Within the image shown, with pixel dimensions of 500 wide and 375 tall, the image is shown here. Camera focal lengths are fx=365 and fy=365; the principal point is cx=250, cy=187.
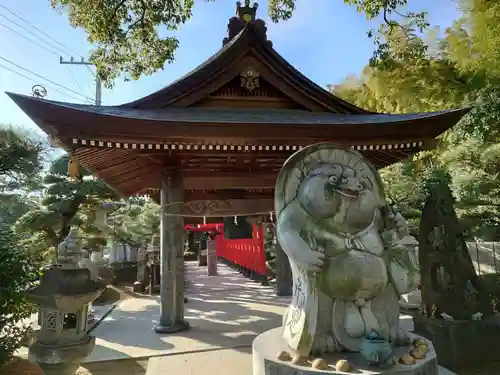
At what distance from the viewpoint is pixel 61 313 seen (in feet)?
13.5

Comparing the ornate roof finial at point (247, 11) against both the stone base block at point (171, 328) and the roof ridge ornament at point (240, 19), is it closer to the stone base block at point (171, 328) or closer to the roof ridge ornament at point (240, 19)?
the roof ridge ornament at point (240, 19)

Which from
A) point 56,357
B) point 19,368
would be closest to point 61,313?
point 56,357

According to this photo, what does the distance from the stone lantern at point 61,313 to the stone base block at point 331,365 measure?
212 centimetres

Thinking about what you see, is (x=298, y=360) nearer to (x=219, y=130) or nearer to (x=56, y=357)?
(x=56, y=357)

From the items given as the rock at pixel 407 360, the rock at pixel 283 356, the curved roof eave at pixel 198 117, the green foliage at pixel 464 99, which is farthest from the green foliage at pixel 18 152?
the green foliage at pixel 464 99

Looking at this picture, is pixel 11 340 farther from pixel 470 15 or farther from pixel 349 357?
pixel 470 15

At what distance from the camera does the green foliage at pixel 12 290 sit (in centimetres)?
480

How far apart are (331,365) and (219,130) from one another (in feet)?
13.5

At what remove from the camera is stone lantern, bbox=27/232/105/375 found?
158 inches

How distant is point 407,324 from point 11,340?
6.61 metres

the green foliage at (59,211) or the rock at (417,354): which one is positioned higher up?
the green foliage at (59,211)

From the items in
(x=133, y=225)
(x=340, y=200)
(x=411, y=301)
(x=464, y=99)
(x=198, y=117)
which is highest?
(x=464, y=99)

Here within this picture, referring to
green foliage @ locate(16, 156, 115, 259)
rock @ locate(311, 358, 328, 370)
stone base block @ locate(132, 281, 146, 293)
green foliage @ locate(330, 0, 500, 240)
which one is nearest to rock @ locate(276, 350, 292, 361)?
rock @ locate(311, 358, 328, 370)

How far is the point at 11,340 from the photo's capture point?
16.3ft
